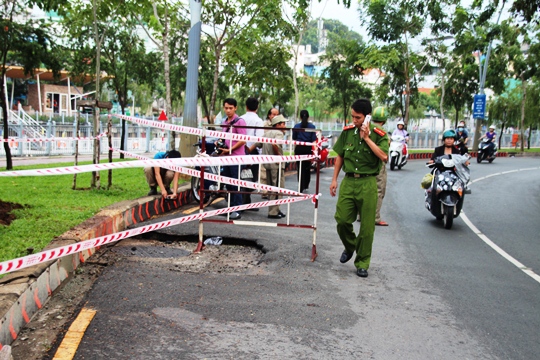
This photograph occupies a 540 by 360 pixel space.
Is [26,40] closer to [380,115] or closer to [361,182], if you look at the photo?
[380,115]

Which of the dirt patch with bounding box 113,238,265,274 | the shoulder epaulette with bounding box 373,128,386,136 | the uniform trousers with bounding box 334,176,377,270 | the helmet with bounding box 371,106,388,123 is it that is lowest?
the dirt patch with bounding box 113,238,265,274

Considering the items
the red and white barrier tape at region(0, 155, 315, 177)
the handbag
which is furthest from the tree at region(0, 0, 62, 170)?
the red and white barrier tape at region(0, 155, 315, 177)

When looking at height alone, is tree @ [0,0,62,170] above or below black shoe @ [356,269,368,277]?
above

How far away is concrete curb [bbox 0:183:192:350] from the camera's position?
4121mm

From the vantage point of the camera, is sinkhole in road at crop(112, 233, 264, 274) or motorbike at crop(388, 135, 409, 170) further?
motorbike at crop(388, 135, 409, 170)

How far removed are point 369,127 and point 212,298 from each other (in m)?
2.56

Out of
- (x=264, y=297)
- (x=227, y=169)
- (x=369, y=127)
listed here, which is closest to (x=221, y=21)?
(x=227, y=169)

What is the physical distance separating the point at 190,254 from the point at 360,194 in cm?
208

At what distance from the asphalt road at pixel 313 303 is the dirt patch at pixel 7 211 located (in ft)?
4.96

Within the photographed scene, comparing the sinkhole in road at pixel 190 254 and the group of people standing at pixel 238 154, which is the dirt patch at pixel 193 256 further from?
the group of people standing at pixel 238 154

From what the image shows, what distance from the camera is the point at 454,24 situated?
27969 mm

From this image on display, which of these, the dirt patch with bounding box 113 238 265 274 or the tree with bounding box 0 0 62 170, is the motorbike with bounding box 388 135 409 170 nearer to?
the tree with bounding box 0 0 62 170

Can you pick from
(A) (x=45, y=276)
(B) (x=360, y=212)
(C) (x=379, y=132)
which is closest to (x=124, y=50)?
(C) (x=379, y=132)

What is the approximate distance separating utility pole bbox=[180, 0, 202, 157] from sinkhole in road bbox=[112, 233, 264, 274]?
563cm
